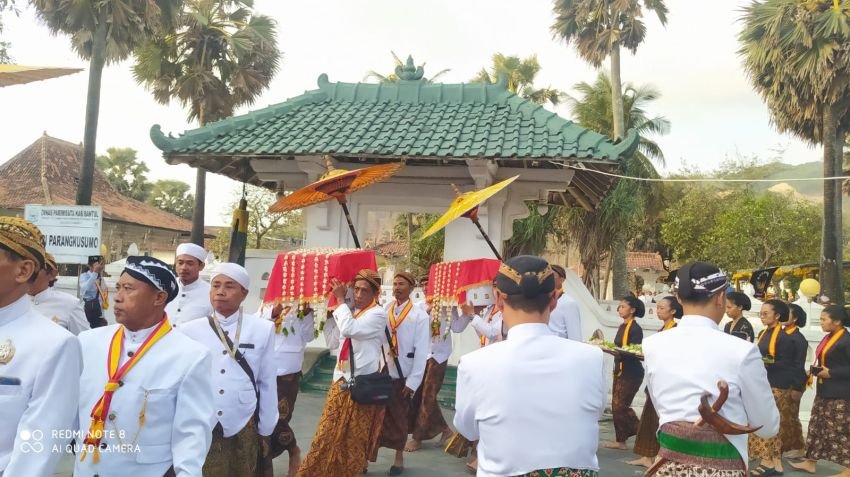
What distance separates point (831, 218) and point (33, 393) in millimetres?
19475

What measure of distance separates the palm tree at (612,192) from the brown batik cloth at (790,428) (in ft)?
43.3

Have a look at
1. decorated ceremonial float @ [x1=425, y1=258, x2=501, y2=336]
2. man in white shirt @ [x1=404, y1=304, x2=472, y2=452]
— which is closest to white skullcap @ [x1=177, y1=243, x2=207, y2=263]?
decorated ceremonial float @ [x1=425, y1=258, x2=501, y2=336]

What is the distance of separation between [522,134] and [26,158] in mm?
27123

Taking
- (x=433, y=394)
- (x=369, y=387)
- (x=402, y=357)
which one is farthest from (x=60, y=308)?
(x=433, y=394)

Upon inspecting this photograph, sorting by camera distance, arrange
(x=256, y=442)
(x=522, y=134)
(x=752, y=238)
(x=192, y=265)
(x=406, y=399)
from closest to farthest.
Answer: (x=256, y=442), (x=192, y=265), (x=406, y=399), (x=522, y=134), (x=752, y=238)

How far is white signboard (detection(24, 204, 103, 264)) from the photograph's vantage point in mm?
8461

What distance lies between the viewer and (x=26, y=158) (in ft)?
95.6

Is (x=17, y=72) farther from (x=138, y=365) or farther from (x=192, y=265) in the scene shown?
(x=138, y=365)

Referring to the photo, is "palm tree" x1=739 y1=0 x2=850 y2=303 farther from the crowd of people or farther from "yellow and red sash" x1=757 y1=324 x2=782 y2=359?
the crowd of people

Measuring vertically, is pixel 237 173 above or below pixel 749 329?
above

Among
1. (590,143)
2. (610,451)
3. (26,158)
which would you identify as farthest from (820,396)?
(26,158)

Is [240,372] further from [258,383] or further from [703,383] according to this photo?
[703,383]

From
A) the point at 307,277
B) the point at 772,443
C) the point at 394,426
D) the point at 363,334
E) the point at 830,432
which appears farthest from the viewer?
the point at 772,443

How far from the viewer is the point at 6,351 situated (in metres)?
2.24
